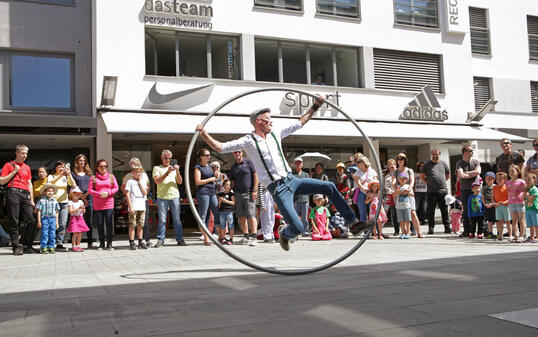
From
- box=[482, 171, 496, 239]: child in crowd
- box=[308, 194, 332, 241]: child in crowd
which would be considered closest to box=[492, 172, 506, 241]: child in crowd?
box=[482, 171, 496, 239]: child in crowd

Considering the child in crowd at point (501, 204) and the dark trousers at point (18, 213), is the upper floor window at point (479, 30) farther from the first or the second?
the dark trousers at point (18, 213)

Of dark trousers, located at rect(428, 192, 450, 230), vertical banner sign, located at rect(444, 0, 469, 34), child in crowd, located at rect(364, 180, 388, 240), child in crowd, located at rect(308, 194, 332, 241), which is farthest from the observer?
vertical banner sign, located at rect(444, 0, 469, 34)

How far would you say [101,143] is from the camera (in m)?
14.1

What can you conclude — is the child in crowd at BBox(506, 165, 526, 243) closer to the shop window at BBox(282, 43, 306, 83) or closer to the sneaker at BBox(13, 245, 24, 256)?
the shop window at BBox(282, 43, 306, 83)

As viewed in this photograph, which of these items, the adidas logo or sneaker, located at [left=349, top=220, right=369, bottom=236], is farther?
the adidas logo

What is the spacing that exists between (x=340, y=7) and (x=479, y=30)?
24.4ft

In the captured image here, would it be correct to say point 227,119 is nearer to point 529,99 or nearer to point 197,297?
point 197,297

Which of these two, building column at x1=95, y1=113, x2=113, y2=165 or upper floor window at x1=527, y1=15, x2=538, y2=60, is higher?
upper floor window at x1=527, y1=15, x2=538, y2=60

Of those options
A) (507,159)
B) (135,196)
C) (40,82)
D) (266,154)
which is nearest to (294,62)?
Answer: (40,82)

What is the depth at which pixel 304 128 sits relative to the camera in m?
15.4

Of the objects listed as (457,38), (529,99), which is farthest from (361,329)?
(529,99)

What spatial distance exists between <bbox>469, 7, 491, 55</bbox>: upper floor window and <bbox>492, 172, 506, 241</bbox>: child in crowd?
13201 millimetres

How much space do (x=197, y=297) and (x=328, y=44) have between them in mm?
14499

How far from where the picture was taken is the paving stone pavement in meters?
3.49
